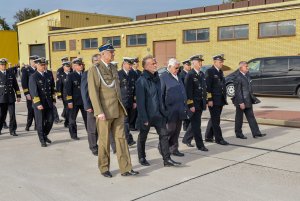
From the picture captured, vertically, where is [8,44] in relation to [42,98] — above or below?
above

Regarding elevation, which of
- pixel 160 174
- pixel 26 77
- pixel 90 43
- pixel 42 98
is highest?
pixel 90 43

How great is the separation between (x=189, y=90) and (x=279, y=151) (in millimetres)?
2063

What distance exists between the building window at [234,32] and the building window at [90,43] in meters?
14.5

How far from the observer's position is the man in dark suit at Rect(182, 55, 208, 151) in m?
7.00

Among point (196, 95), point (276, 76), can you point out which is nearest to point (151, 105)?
point (196, 95)

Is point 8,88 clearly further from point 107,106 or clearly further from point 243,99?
point 243,99

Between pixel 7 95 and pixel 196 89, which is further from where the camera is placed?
pixel 7 95

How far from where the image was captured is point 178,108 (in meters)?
6.31

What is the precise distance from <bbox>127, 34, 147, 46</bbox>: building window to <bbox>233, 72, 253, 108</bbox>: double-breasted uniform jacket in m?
24.1

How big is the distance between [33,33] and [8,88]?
3722 centimetres

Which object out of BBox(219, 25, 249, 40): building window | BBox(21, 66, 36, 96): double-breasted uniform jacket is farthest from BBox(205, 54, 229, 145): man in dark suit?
BBox(219, 25, 249, 40): building window

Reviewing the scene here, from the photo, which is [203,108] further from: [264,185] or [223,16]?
[223,16]

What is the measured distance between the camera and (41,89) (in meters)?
7.84

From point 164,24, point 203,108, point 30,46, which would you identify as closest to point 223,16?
point 164,24
